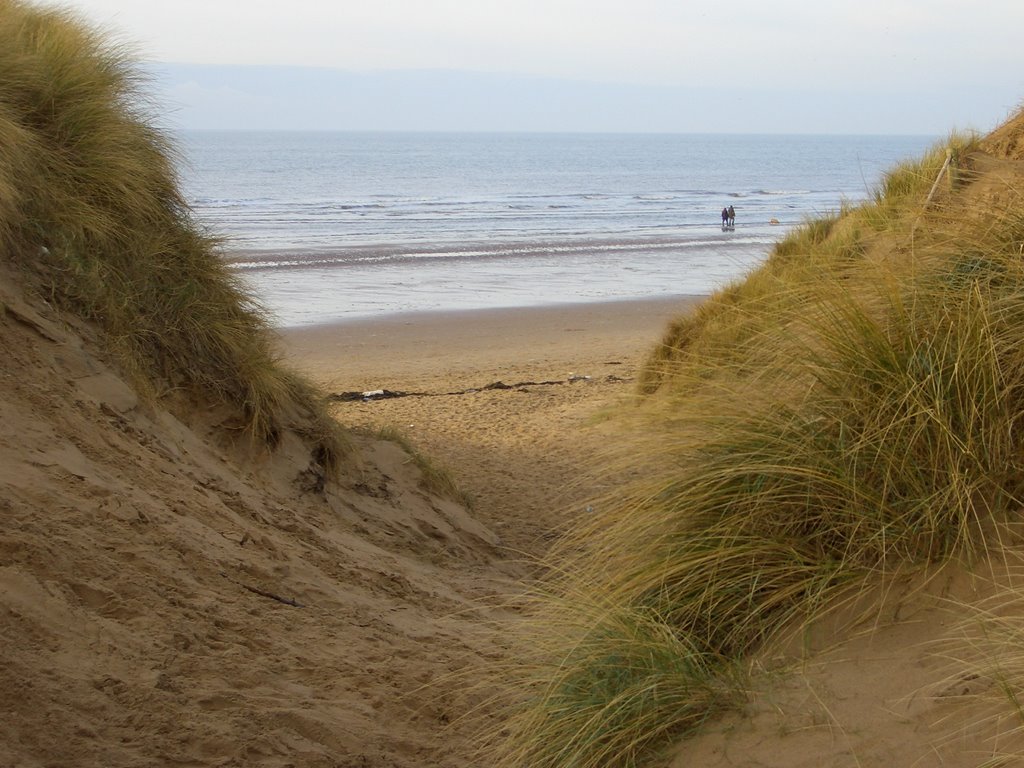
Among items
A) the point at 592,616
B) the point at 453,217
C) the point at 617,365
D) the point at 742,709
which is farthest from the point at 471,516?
the point at 453,217

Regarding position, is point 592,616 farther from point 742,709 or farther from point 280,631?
point 280,631

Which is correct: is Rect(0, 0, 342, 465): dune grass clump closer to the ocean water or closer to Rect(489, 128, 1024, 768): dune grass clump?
the ocean water

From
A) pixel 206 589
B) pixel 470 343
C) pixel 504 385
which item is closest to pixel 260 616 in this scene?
pixel 206 589

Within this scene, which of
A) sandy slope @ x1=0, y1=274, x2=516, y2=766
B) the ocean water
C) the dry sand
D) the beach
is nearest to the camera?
the dry sand

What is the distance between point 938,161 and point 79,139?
276 inches

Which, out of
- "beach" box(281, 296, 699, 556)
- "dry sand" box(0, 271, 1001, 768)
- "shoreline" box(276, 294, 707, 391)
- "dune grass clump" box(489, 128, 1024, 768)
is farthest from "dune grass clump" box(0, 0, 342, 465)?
"shoreline" box(276, 294, 707, 391)

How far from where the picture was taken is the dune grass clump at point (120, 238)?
588 cm

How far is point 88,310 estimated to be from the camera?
5852 mm

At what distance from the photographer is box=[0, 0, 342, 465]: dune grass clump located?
588 cm

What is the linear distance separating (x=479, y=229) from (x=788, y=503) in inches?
1401

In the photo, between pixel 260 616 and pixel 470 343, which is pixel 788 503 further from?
pixel 470 343

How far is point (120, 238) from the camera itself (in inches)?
254

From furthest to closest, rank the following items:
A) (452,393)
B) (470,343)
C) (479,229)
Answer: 1. (479,229)
2. (470,343)
3. (452,393)

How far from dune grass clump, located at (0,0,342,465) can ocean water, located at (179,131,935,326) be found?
0.48m
